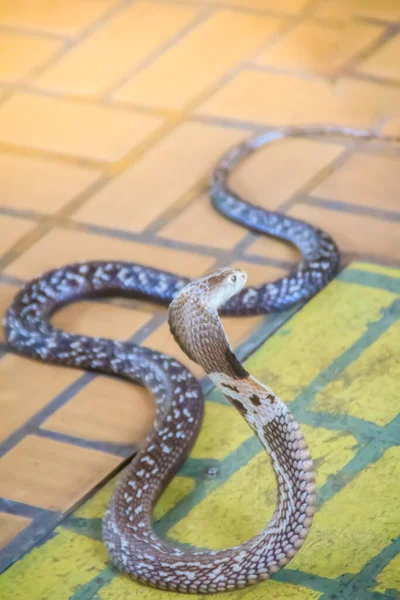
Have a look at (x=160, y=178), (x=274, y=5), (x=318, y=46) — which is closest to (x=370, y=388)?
(x=160, y=178)

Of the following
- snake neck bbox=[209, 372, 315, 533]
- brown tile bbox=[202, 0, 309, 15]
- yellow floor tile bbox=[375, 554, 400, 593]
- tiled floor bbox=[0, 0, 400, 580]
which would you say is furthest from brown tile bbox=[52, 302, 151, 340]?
brown tile bbox=[202, 0, 309, 15]

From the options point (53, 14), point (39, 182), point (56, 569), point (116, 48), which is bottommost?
Answer: point (56, 569)

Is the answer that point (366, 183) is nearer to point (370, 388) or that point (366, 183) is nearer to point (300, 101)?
point (300, 101)

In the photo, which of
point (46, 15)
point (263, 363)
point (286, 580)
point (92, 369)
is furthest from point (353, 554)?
point (46, 15)

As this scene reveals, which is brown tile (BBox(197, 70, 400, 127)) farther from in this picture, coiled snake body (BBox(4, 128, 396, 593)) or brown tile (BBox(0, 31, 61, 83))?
brown tile (BBox(0, 31, 61, 83))

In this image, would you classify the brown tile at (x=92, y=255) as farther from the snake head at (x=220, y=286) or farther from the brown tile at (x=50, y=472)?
the snake head at (x=220, y=286)

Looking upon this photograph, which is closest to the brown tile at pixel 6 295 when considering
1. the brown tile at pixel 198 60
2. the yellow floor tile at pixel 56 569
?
the yellow floor tile at pixel 56 569
